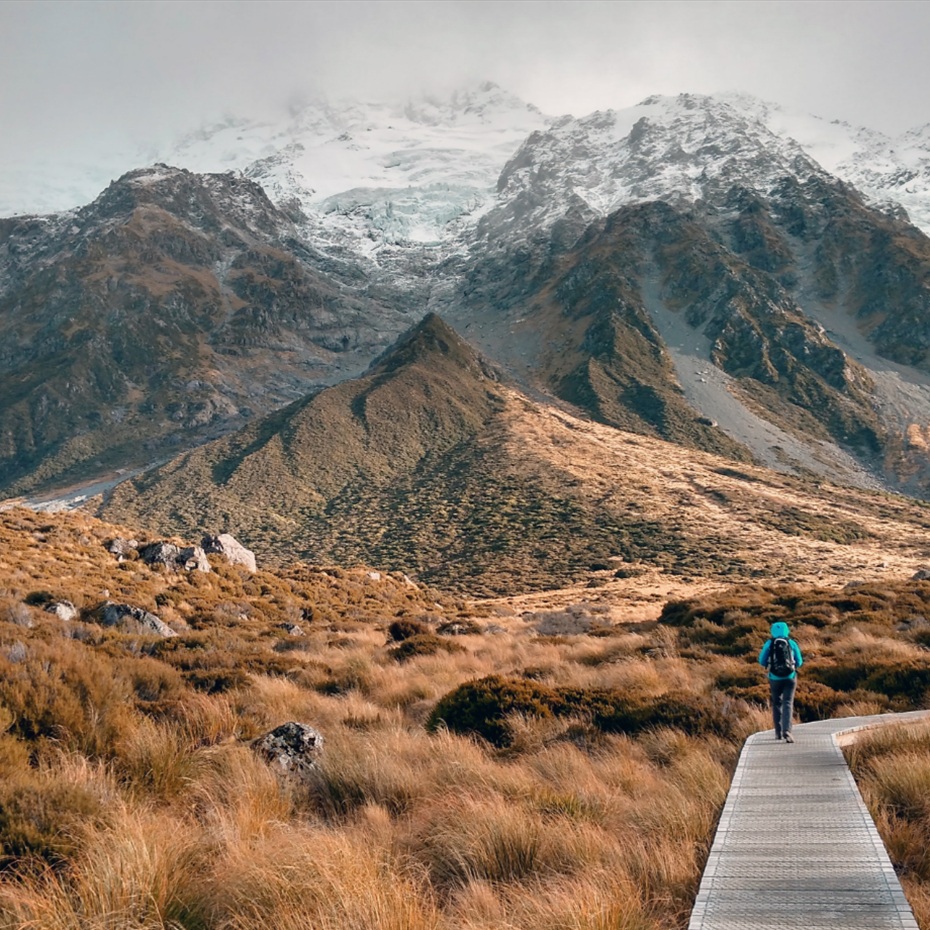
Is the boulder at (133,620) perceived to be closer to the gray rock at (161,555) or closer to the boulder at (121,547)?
the gray rock at (161,555)

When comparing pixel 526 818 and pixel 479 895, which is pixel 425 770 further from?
pixel 479 895

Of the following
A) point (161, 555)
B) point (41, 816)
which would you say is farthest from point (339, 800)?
point (161, 555)

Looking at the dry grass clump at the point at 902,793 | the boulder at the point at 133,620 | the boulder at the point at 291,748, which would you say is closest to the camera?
the dry grass clump at the point at 902,793

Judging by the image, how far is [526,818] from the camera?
17.2 feet

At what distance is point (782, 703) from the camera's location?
8.34 metres

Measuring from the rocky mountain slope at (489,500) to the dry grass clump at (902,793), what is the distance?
6159 centimetres

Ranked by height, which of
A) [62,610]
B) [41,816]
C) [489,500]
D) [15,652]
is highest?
[15,652]

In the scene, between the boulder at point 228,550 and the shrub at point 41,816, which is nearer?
the shrub at point 41,816

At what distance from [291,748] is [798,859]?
16.7ft

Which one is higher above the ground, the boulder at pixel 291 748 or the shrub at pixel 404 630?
the boulder at pixel 291 748

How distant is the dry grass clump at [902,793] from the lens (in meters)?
4.43

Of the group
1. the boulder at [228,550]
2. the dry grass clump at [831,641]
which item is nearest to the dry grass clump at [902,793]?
the dry grass clump at [831,641]

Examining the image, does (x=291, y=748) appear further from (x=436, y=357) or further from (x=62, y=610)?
(x=436, y=357)

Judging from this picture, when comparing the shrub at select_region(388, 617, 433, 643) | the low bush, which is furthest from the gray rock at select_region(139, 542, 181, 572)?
the low bush
